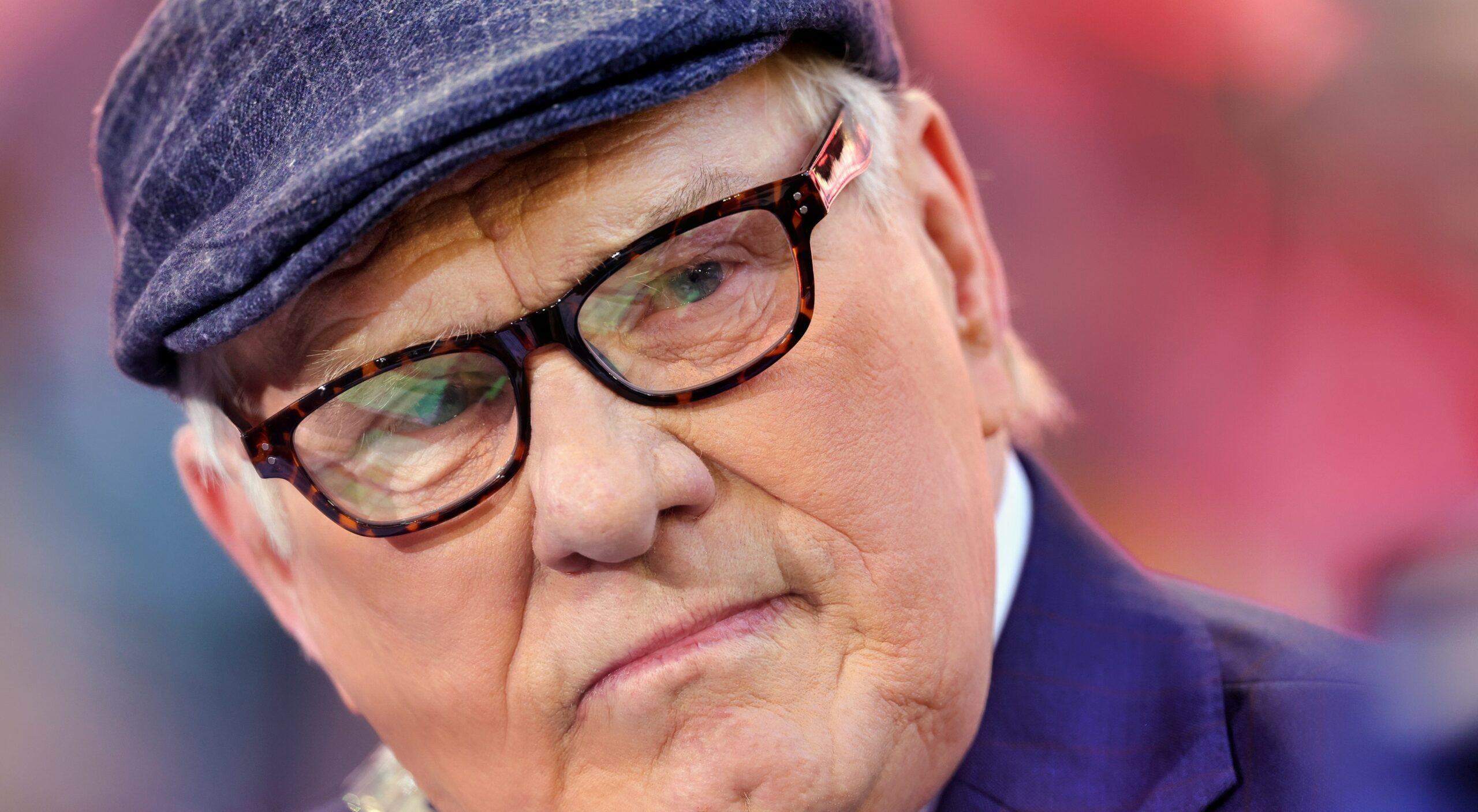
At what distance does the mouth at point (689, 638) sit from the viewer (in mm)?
1184

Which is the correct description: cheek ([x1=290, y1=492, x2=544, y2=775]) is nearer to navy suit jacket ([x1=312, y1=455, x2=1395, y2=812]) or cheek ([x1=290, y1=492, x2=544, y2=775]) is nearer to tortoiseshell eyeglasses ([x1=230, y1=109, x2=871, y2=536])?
tortoiseshell eyeglasses ([x1=230, y1=109, x2=871, y2=536])

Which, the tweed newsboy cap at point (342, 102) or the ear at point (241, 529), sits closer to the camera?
the tweed newsboy cap at point (342, 102)

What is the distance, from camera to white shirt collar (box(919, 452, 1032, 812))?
1.58 metres

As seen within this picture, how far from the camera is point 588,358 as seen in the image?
1.17 m

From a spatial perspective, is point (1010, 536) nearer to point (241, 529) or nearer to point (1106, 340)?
point (1106, 340)

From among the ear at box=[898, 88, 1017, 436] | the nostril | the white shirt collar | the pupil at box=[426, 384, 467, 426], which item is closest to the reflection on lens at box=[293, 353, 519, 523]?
the pupil at box=[426, 384, 467, 426]

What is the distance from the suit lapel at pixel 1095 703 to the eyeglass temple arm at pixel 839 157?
2.19 ft

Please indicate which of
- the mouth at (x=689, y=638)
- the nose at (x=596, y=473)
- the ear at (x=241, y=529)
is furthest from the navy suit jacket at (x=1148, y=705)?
the ear at (x=241, y=529)

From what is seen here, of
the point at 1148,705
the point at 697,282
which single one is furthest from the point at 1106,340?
the point at 697,282

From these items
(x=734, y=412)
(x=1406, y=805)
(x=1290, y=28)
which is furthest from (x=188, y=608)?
(x=1290, y=28)

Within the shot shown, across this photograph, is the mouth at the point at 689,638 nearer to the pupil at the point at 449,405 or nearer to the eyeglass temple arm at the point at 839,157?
the pupil at the point at 449,405

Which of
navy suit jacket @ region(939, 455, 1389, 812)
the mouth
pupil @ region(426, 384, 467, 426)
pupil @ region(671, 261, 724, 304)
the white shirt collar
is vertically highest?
pupil @ region(671, 261, 724, 304)

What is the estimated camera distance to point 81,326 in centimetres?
243

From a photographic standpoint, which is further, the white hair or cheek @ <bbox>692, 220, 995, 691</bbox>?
the white hair
